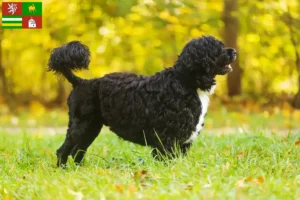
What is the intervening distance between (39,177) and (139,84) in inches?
58.9

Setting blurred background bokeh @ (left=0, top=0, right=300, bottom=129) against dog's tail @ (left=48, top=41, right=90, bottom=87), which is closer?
dog's tail @ (left=48, top=41, right=90, bottom=87)

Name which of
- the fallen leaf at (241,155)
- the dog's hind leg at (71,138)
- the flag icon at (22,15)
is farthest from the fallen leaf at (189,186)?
the flag icon at (22,15)

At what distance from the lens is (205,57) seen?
18.0 feet

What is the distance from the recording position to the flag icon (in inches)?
306

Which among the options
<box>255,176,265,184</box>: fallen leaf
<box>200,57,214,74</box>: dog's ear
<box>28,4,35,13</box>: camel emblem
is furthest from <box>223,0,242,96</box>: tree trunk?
<box>255,176,265,184</box>: fallen leaf

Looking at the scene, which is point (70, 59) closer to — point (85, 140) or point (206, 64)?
point (85, 140)

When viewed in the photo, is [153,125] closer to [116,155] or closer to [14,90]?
[116,155]

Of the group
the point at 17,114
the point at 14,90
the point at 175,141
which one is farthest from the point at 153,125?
the point at 14,90

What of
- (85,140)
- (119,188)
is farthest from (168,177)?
(85,140)

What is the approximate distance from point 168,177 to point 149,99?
4.28 ft

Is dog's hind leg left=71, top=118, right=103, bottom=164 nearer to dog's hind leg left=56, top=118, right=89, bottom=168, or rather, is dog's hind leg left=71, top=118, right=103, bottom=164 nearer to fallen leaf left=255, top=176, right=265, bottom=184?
dog's hind leg left=56, top=118, right=89, bottom=168

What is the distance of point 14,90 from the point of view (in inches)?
658

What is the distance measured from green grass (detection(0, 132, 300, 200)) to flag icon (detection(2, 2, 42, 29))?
1.98 meters

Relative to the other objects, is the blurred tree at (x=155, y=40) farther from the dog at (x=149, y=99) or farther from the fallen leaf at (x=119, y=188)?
the fallen leaf at (x=119, y=188)
